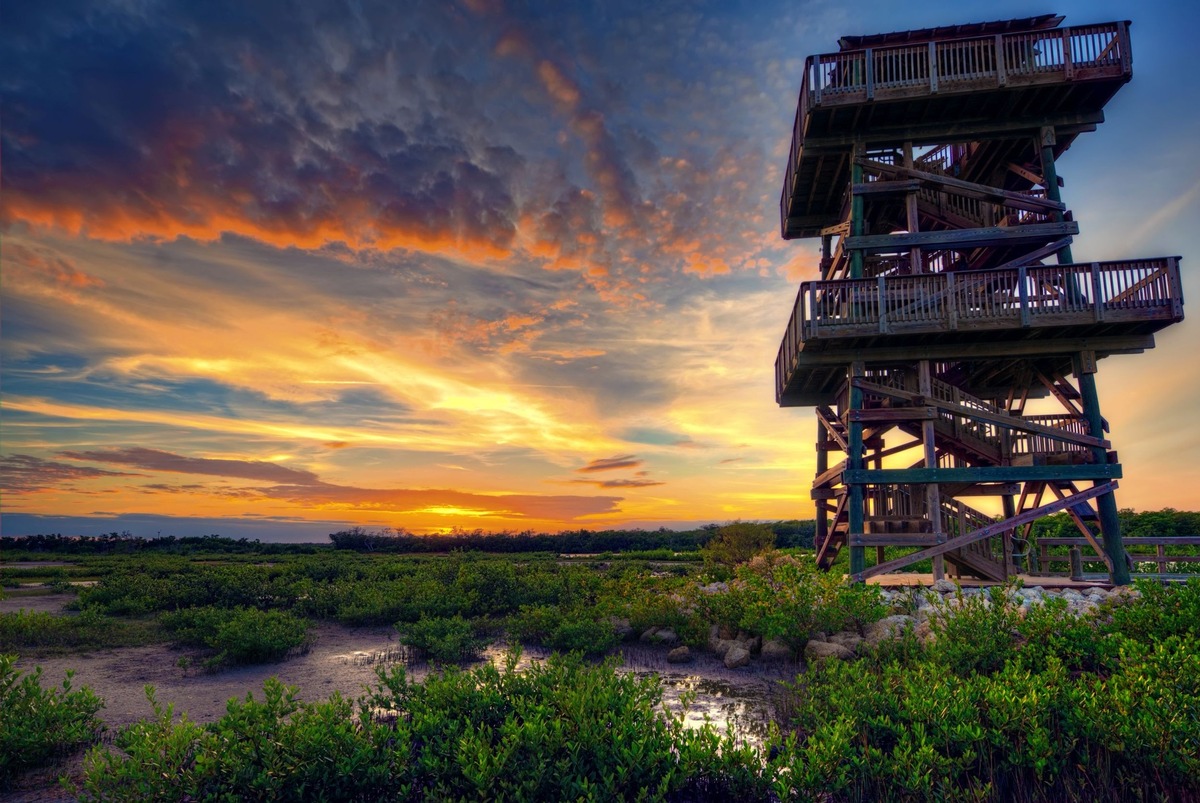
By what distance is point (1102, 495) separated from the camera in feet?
48.3

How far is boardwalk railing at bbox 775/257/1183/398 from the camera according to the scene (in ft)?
45.9

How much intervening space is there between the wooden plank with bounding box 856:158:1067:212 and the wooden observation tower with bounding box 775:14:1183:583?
4cm

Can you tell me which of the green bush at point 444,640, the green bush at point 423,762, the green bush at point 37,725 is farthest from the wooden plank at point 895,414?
the green bush at point 37,725

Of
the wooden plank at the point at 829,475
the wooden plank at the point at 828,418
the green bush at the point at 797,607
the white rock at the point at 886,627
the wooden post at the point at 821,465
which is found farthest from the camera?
the wooden post at the point at 821,465

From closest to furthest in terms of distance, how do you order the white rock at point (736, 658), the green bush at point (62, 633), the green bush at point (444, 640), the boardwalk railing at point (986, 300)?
the white rock at point (736, 658) → the green bush at point (444, 640) → the green bush at point (62, 633) → the boardwalk railing at point (986, 300)

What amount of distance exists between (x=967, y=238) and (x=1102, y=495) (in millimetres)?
6618

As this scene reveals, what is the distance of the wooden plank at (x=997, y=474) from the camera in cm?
1455

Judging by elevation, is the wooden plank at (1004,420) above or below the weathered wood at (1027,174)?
below

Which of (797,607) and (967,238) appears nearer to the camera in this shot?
(797,607)

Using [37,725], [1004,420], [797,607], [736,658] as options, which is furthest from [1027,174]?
[37,725]

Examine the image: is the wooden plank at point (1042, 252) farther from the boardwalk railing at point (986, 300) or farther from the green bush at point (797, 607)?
the green bush at point (797, 607)

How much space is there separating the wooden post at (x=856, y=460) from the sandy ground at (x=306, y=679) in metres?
5.42

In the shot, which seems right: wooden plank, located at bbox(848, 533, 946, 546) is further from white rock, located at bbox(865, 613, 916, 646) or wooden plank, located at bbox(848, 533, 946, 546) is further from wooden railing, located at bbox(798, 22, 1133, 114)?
wooden railing, located at bbox(798, 22, 1133, 114)

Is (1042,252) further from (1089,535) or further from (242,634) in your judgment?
(242,634)
